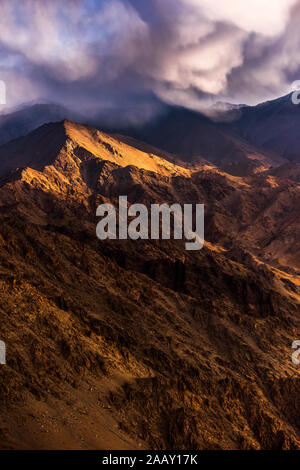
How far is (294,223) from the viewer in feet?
474

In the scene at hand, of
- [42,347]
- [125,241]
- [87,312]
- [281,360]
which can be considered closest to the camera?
[42,347]

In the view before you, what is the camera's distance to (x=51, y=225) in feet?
293

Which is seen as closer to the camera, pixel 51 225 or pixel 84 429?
pixel 84 429

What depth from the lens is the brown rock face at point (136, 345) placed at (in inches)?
1176

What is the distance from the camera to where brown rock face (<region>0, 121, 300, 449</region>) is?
29.9 metres

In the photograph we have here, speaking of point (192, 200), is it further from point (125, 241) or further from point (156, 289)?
point (156, 289)

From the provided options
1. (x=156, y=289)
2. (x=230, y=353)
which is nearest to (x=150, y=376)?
(x=230, y=353)

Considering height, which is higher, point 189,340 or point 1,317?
point 1,317

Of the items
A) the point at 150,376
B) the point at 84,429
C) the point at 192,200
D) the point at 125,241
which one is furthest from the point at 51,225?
the point at 192,200

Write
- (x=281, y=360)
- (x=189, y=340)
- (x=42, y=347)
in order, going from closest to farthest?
(x=42, y=347) → (x=189, y=340) → (x=281, y=360)

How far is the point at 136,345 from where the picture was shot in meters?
45.3

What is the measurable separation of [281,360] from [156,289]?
17869 mm

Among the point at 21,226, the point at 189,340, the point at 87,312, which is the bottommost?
the point at 189,340

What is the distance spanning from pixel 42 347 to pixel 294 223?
405 ft
